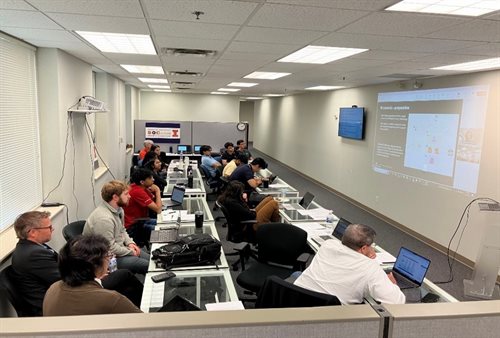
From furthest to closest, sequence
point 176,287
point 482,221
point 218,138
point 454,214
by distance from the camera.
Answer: point 218,138, point 454,214, point 482,221, point 176,287

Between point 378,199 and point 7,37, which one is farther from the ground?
point 7,37

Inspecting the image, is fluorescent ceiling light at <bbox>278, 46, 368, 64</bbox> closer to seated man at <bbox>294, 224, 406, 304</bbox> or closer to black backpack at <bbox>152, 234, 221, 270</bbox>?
seated man at <bbox>294, 224, 406, 304</bbox>

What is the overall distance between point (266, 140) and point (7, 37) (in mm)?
12901

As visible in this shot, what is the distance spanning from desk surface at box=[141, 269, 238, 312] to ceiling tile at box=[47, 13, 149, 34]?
72.3 inches

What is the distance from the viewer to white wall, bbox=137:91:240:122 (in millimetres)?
11844

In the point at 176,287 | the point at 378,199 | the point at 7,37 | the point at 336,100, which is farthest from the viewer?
the point at 336,100

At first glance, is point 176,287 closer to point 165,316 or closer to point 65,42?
point 165,316

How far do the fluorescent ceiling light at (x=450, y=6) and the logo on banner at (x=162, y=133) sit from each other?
816 cm

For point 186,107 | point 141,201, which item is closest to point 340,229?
point 141,201

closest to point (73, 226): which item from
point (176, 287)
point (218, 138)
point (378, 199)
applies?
point (176, 287)

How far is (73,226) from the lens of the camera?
337 centimetres

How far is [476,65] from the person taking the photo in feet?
13.4

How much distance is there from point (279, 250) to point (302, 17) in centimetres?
208

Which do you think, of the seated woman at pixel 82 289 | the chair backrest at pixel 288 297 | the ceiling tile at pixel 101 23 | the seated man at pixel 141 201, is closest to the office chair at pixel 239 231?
the seated man at pixel 141 201
